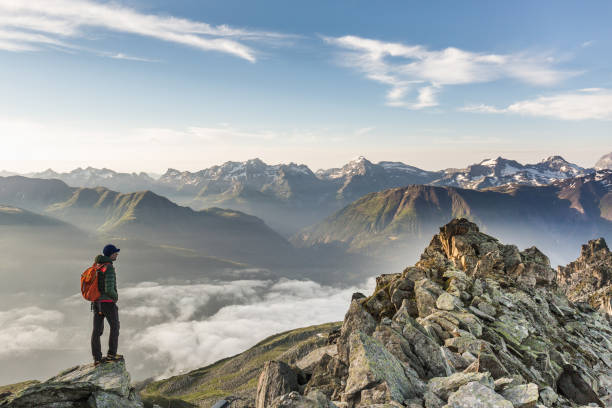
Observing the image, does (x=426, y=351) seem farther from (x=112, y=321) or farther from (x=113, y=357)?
(x=113, y=357)

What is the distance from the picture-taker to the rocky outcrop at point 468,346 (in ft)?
58.2

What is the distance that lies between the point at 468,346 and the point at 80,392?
28.1 metres

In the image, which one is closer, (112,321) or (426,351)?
(112,321)

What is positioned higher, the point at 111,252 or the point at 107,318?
the point at 111,252

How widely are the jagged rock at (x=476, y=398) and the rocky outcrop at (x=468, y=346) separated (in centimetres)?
5

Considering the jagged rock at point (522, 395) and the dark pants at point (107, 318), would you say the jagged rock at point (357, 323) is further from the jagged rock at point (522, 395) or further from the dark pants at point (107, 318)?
the dark pants at point (107, 318)

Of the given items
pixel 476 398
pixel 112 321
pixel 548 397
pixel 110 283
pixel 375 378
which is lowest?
pixel 548 397

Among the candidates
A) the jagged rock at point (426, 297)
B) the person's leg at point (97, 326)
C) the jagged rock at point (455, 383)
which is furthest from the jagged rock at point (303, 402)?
the jagged rock at point (426, 297)

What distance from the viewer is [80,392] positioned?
19.6 meters

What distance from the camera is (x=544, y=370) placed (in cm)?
2958

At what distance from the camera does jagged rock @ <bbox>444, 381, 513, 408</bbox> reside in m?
15.6

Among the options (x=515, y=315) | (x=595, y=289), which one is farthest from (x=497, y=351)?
(x=595, y=289)

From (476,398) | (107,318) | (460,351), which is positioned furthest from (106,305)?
(460,351)

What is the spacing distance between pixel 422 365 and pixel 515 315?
923 inches
